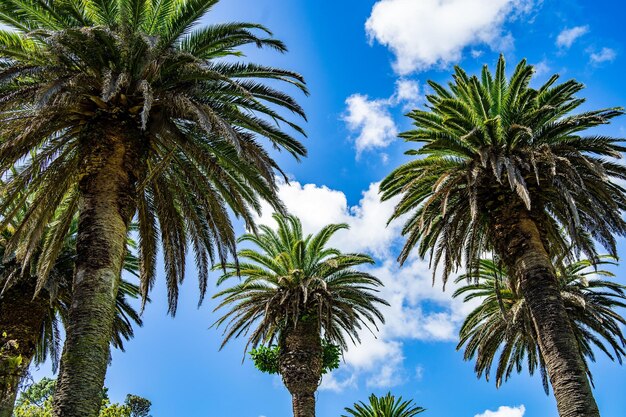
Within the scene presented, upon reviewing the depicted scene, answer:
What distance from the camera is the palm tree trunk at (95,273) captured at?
8.67 metres

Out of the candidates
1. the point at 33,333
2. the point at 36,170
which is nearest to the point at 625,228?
the point at 36,170

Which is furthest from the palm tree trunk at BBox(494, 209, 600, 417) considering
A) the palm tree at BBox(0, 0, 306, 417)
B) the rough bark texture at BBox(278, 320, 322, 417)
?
the rough bark texture at BBox(278, 320, 322, 417)

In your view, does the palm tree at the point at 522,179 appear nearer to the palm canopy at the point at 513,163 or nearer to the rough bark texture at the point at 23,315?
the palm canopy at the point at 513,163

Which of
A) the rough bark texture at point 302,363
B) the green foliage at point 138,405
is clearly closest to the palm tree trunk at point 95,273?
the rough bark texture at point 302,363

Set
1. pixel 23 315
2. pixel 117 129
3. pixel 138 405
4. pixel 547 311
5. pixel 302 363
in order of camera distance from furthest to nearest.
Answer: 1. pixel 138 405
2. pixel 302 363
3. pixel 23 315
4. pixel 547 311
5. pixel 117 129

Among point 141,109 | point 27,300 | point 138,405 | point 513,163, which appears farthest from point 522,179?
point 138,405

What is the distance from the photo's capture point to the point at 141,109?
37.5 feet

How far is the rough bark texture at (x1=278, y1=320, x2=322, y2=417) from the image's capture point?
2080 cm

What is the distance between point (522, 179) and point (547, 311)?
3135mm

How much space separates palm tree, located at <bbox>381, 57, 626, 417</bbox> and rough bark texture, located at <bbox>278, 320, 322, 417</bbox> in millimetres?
6704

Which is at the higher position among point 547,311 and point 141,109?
point 141,109

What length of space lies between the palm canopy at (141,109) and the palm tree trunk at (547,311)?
6.10m

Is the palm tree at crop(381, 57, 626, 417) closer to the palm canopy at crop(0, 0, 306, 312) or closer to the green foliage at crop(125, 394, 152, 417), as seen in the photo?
the palm canopy at crop(0, 0, 306, 312)

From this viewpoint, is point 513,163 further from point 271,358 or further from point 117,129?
point 271,358
